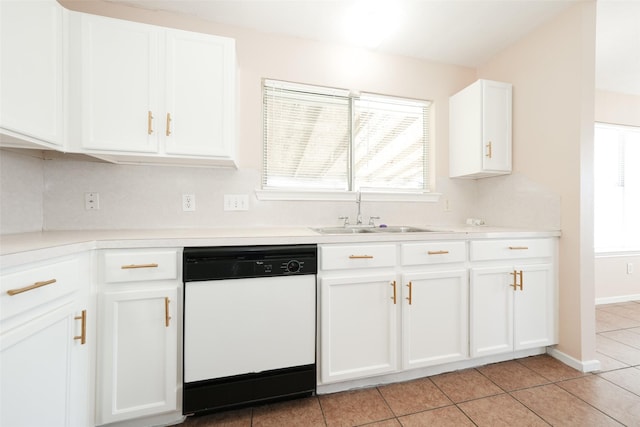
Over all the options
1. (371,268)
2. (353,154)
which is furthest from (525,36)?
(371,268)

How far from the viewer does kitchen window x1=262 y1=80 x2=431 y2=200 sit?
A: 2.31m

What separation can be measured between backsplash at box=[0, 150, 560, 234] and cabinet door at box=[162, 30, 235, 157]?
36cm

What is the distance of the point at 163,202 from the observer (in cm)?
200

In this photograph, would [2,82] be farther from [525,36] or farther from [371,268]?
[525,36]

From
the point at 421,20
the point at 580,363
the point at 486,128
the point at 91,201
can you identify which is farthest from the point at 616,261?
the point at 91,201

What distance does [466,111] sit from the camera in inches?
98.4

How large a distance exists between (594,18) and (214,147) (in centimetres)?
273

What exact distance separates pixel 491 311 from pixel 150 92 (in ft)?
8.67

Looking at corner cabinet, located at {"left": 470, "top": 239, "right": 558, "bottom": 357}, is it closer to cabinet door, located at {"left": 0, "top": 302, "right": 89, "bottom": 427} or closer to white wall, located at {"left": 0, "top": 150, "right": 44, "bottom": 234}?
cabinet door, located at {"left": 0, "top": 302, "right": 89, "bottom": 427}

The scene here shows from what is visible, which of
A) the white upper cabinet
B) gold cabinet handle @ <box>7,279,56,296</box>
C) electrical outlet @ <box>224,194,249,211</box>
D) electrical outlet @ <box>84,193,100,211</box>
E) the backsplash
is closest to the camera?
gold cabinet handle @ <box>7,279,56,296</box>

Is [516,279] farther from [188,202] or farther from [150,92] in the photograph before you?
[150,92]

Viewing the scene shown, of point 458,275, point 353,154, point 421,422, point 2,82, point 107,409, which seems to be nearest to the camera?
point 2,82

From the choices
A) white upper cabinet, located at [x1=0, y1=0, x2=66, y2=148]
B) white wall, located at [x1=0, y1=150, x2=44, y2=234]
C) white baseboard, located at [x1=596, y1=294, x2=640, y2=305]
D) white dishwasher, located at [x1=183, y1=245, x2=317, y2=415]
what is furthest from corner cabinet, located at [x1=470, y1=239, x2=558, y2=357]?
white wall, located at [x1=0, y1=150, x2=44, y2=234]

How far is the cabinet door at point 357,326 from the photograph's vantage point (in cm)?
160
